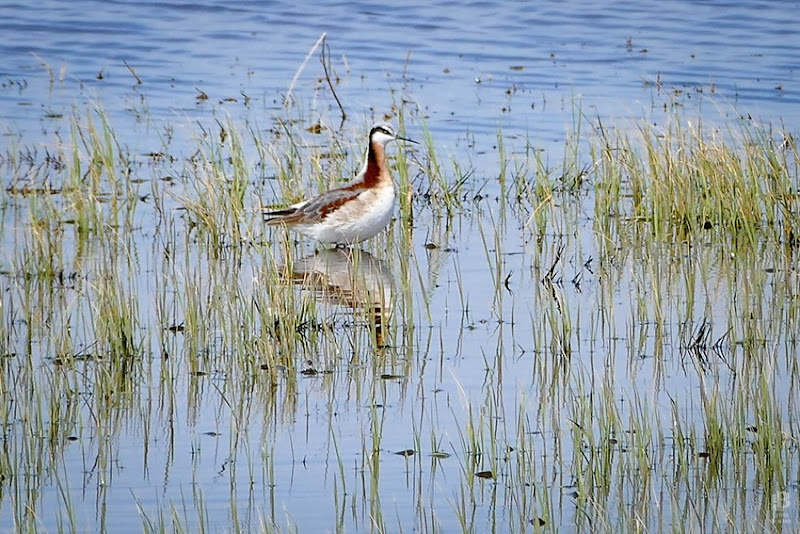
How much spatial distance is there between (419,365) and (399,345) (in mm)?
352

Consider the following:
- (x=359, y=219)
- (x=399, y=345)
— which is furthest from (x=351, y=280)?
(x=399, y=345)

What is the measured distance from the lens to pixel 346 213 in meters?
10.5

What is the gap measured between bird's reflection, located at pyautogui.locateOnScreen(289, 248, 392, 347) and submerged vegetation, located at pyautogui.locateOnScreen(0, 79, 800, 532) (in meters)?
0.05

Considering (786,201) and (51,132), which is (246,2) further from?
(786,201)

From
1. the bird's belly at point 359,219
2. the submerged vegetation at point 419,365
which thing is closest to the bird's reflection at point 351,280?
the submerged vegetation at point 419,365

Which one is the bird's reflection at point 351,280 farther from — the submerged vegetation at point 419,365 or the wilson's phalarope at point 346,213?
the wilson's phalarope at point 346,213

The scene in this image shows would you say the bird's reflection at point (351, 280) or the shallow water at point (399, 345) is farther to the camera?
the bird's reflection at point (351, 280)

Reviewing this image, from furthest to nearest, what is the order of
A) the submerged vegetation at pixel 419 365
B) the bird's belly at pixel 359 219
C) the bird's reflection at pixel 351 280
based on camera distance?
the bird's belly at pixel 359 219
the bird's reflection at pixel 351 280
the submerged vegetation at pixel 419 365

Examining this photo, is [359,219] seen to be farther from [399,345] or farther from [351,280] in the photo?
[399,345]

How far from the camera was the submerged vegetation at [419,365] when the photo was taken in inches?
227

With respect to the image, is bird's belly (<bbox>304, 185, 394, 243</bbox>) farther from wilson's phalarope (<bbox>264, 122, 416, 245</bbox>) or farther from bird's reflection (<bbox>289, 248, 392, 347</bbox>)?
bird's reflection (<bbox>289, 248, 392, 347</bbox>)

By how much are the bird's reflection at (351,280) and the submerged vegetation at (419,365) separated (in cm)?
5

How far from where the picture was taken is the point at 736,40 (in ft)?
77.8

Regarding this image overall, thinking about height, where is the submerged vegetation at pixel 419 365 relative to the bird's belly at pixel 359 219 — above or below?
below
